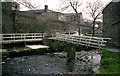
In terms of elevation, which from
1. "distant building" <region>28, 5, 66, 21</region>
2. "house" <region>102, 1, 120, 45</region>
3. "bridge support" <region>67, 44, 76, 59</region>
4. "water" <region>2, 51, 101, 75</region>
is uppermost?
"distant building" <region>28, 5, 66, 21</region>

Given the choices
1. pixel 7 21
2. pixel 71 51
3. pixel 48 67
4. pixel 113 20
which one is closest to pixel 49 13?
pixel 7 21

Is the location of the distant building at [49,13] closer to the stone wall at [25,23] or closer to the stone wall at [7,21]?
the stone wall at [25,23]

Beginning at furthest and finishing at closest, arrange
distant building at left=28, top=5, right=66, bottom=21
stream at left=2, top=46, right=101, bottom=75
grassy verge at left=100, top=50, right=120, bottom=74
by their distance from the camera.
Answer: distant building at left=28, top=5, right=66, bottom=21, stream at left=2, top=46, right=101, bottom=75, grassy verge at left=100, top=50, right=120, bottom=74

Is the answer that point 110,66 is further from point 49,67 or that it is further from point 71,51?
point 71,51

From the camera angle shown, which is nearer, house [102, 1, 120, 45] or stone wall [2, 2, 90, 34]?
house [102, 1, 120, 45]

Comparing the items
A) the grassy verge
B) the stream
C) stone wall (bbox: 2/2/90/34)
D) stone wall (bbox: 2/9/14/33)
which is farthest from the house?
stone wall (bbox: 2/9/14/33)

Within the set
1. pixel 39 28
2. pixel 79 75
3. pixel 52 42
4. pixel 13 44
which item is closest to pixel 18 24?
pixel 39 28

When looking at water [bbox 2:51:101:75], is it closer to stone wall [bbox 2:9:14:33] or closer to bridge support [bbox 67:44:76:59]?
bridge support [bbox 67:44:76:59]

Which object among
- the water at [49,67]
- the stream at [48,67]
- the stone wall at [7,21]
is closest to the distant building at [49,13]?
the stone wall at [7,21]

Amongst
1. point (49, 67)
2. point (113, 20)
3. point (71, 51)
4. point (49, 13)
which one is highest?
point (49, 13)

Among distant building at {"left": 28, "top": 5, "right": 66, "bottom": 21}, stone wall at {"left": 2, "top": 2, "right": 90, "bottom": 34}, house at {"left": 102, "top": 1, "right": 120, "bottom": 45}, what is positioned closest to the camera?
house at {"left": 102, "top": 1, "right": 120, "bottom": 45}

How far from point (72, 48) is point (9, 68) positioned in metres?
6.42

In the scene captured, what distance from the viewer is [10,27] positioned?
59.0 feet

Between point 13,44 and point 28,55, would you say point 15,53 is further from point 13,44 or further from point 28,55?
point 13,44
